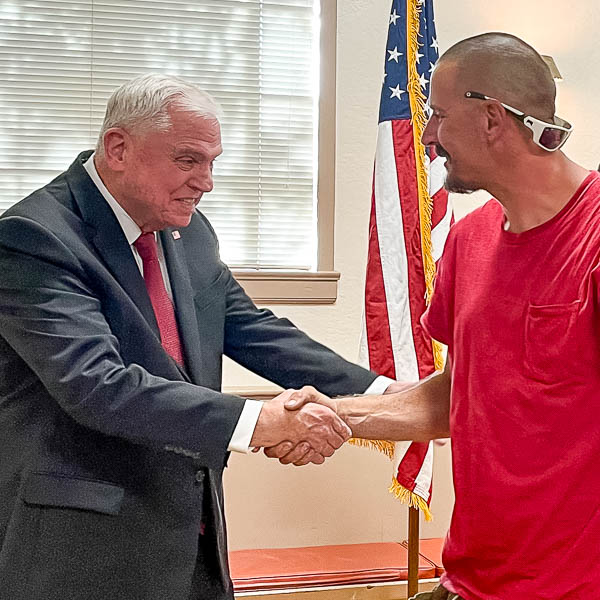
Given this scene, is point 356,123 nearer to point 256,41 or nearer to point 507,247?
point 256,41

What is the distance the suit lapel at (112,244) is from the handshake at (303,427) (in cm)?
35

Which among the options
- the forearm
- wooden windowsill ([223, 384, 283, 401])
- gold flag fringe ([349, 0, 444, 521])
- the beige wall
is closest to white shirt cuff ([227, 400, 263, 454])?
the forearm

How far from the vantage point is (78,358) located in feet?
6.15

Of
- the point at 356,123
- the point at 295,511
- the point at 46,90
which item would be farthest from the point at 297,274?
the point at 46,90

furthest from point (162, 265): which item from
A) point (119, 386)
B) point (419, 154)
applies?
point (419, 154)

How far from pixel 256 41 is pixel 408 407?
2.28 m

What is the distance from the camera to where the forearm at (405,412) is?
2211mm

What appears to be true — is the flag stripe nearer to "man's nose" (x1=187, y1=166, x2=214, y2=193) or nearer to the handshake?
the handshake

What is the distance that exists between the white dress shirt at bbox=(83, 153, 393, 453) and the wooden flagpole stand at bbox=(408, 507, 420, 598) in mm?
1379

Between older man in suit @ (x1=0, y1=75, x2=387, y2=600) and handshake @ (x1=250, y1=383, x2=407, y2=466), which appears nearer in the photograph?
older man in suit @ (x1=0, y1=75, x2=387, y2=600)

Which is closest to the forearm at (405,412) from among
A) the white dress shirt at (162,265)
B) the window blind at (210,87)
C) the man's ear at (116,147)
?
the white dress shirt at (162,265)

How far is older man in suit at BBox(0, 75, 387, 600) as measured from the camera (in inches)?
74.4

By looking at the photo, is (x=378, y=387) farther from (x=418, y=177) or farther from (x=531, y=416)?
(x=418, y=177)

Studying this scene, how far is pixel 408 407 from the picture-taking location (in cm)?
225
